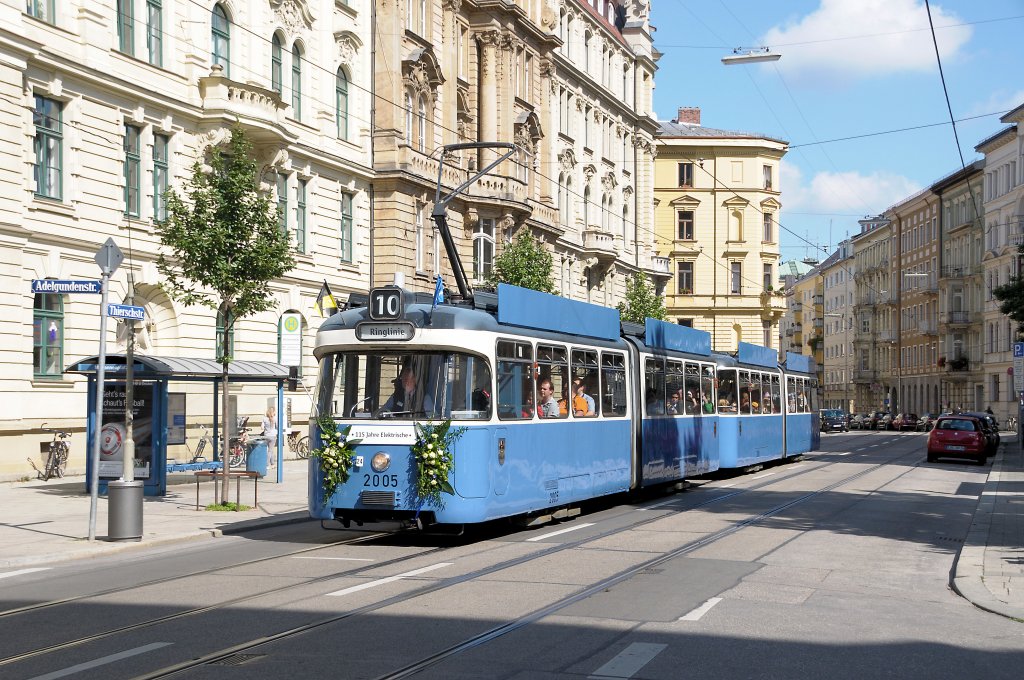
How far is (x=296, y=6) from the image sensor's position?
1556 inches

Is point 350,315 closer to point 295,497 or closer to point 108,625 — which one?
point 108,625

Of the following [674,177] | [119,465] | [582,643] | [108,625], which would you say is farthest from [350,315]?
[674,177]

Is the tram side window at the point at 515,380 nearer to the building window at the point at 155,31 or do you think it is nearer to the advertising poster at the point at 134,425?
the advertising poster at the point at 134,425

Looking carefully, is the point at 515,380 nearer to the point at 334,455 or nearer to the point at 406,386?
the point at 406,386

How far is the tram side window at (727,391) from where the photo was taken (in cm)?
2880

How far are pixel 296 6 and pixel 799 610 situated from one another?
32.5 metres

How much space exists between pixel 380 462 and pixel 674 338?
11.0 metres

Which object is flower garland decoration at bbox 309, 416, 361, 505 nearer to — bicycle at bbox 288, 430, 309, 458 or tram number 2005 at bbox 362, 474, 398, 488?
tram number 2005 at bbox 362, 474, 398, 488

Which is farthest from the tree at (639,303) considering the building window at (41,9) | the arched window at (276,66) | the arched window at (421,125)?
the building window at (41,9)

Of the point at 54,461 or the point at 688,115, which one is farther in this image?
the point at 688,115

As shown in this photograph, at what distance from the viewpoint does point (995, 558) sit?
14.8m

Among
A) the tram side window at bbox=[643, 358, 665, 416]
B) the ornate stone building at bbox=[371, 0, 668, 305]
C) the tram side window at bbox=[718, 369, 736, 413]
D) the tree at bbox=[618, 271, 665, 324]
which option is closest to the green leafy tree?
the tree at bbox=[618, 271, 665, 324]

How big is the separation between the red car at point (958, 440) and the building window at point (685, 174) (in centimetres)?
5440

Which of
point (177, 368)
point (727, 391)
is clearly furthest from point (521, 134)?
point (177, 368)
